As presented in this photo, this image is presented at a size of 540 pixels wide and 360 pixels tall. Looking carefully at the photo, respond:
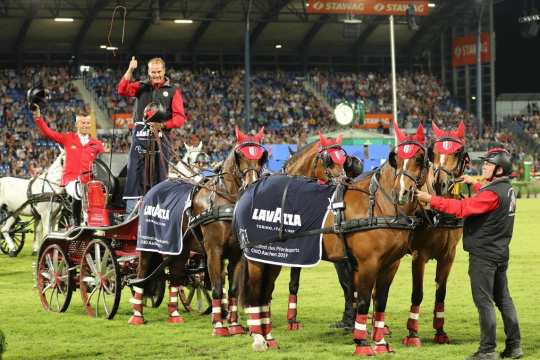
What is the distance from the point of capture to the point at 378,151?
4131 centimetres

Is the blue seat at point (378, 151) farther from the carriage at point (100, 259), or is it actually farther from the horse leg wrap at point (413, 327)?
the horse leg wrap at point (413, 327)

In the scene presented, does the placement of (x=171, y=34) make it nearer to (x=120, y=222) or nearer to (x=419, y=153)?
(x=120, y=222)

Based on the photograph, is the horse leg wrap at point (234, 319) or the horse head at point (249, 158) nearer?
the horse head at point (249, 158)

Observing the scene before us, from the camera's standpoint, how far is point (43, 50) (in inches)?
2089

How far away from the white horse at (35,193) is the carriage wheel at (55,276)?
4.80 metres

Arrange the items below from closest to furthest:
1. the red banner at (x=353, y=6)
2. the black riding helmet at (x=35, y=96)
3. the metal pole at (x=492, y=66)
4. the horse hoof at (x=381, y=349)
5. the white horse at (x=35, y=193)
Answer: the horse hoof at (x=381, y=349), the black riding helmet at (x=35, y=96), the white horse at (x=35, y=193), the red banner at (x=353, y=6), the metal pole at (x=492, y=66)

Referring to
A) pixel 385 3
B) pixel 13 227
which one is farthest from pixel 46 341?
pixel 385 3

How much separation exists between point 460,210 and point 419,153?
0.66 metres

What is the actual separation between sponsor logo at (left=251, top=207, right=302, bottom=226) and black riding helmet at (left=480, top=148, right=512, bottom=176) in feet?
6.22

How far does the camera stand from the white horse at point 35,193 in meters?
18.8

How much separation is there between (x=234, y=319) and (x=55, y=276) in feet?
9.68

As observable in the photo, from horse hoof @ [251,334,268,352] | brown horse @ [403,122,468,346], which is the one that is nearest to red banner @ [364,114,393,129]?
brown horse @ [403,122,468,346]

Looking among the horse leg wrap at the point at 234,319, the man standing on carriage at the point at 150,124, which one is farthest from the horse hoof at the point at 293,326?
the man standing on carriage at the point at 150,124

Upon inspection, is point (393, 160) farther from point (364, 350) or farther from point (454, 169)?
point (364, 350)
